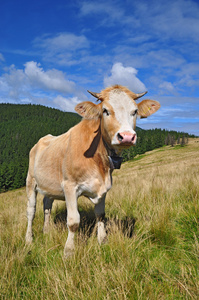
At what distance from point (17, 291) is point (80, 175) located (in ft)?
5.93

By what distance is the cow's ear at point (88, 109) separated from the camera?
3.51 meters

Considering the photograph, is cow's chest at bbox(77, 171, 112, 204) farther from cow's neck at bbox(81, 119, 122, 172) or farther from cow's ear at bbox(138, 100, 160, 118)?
cow's ear at bbox(138, 100, 160, 118)

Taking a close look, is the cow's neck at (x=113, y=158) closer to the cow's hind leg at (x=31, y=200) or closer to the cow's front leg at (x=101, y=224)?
the cow's front leg at (x=101, y=224)

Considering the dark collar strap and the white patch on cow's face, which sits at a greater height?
the white patch on cow's face

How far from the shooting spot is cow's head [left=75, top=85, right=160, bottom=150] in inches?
115

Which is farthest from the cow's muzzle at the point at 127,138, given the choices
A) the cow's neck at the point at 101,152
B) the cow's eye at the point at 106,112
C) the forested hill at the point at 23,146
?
the forested hill at the point at 23,146

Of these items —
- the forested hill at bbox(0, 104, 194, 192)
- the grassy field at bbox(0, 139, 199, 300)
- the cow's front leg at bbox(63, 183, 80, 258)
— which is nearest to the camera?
the grassy field at bbox(0, 139, 199, 300)

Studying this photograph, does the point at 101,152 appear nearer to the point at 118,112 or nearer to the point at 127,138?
the point at 118,112

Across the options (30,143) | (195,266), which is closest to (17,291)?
(195,266)

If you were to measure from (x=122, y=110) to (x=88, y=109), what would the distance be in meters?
0.66

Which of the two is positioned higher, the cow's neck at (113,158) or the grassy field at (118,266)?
the cow's neck at (113,158)

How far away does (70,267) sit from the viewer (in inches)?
106

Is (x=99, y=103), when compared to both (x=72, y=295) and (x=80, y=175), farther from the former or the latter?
(x=72, y=295)

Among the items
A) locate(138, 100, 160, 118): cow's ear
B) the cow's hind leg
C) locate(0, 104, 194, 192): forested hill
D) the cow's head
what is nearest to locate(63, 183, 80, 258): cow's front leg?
the cow's head
